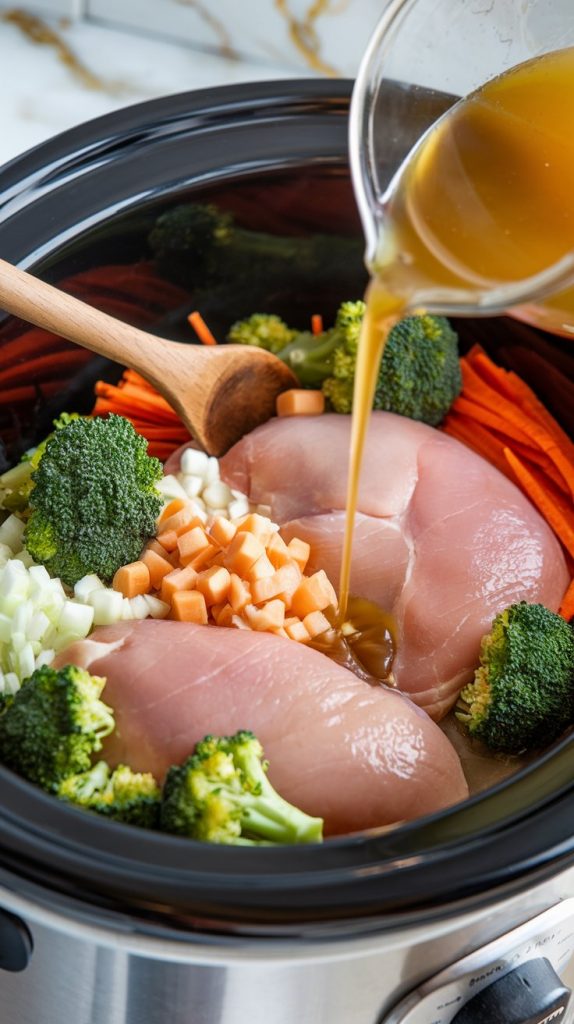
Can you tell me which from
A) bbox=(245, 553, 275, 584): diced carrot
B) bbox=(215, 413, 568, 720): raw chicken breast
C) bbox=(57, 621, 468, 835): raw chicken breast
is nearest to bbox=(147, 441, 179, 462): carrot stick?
bbox=(215, 413, 568, 720): raw chicken breast

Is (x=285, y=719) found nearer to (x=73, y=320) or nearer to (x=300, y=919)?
(x=300, y=919)

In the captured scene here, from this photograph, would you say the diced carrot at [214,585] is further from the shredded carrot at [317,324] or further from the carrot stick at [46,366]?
the shredded carrot at [317,324]

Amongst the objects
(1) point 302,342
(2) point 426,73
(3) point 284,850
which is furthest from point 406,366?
(3) point 284,850

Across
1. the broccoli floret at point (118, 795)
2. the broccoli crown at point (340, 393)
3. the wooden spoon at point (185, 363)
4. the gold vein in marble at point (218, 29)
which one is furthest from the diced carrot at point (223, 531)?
the gold vein in marble at point (218, 29)

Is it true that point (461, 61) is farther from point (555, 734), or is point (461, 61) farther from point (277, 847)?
point (277, 847)

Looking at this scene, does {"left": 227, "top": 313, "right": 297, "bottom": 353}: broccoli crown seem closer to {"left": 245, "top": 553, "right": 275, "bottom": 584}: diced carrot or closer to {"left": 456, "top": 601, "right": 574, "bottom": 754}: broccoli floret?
{"left": 245, "top": 553, "right": 275, "bottom": 584}: diced carrot

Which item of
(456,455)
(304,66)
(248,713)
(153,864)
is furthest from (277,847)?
Answer: (304,66)
